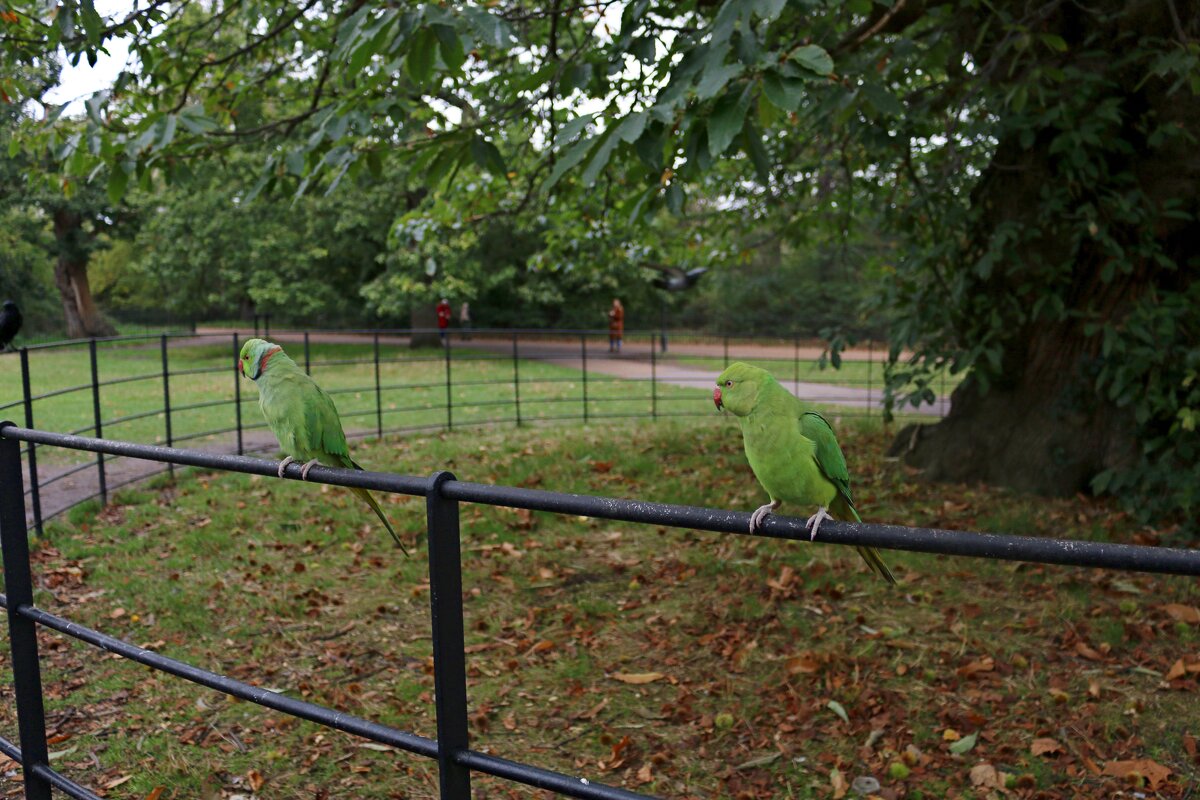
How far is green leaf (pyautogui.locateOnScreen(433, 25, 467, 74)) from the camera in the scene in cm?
323

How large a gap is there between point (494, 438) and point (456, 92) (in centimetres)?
465

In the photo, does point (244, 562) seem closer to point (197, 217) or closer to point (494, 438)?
point (494, 438)

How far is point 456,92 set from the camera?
736 centimetres

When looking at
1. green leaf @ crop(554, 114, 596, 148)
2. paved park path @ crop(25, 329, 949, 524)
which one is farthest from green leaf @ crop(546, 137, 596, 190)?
paved park path @ crop(25, 329, 949, 524)

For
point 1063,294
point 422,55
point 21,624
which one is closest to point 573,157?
point 422,55

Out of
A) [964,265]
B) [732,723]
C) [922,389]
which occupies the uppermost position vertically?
[964,265]

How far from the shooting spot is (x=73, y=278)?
27.8 m

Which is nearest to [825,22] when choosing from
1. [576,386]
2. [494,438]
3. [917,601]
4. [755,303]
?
[917,601]

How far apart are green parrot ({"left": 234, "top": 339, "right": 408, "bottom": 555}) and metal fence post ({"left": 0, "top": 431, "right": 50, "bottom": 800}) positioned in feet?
2.07

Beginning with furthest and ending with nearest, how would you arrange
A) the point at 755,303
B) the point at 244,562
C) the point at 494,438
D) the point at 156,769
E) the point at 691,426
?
the point at 755,303 → the point at 691,426 → the point at 494,438 → the point at 244,562 → the point at 156,769

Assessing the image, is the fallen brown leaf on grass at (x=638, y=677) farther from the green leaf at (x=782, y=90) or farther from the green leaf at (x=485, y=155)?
the green leaf at (x=782, y=90)

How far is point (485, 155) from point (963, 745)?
3.27 metres

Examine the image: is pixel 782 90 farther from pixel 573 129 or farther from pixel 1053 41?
pixel 1053 41

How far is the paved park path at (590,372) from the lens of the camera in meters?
8.14
